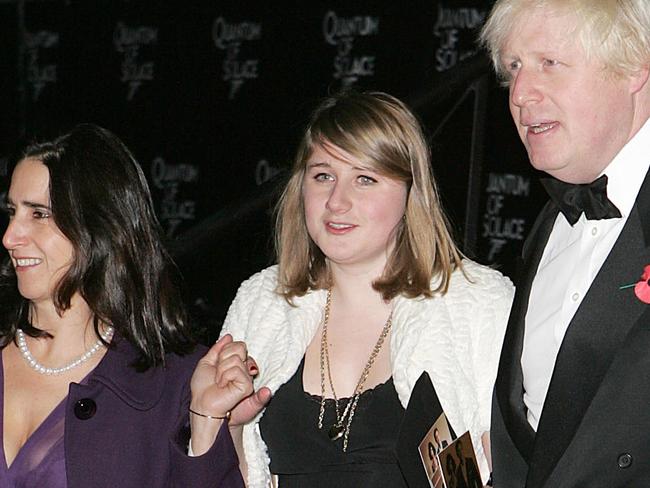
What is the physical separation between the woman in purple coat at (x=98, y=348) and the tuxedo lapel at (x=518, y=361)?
0.61 m

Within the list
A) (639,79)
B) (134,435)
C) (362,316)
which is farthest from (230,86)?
(639,79)

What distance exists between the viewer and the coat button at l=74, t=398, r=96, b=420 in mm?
2670

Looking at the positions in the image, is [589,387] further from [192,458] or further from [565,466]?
[192,458]

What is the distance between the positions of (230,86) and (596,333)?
16.8 feet

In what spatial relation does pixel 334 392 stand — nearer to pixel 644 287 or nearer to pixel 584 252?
pixel 584 252

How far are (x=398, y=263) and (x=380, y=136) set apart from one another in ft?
1.15

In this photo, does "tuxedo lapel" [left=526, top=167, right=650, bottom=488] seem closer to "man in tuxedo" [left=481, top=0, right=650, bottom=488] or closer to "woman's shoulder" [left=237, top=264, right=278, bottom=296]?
"man in tuxedo" [left=481, top=0, right=650, bottom=488]

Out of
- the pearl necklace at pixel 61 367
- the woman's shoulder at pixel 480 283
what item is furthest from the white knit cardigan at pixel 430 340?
the pearl necklace at pixel 61 367

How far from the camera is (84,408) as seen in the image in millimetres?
2678

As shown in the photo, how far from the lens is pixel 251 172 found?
6.97 metres

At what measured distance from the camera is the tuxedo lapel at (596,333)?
7.36 feet

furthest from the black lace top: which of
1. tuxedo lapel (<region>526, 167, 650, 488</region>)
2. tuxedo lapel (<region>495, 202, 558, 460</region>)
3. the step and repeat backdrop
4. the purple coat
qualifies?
the step and repeat backdrop

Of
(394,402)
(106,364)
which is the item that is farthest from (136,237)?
(394,402)

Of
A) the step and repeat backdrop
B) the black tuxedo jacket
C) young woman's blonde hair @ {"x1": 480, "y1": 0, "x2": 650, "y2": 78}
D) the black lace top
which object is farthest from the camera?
the step and repeat backdrop
